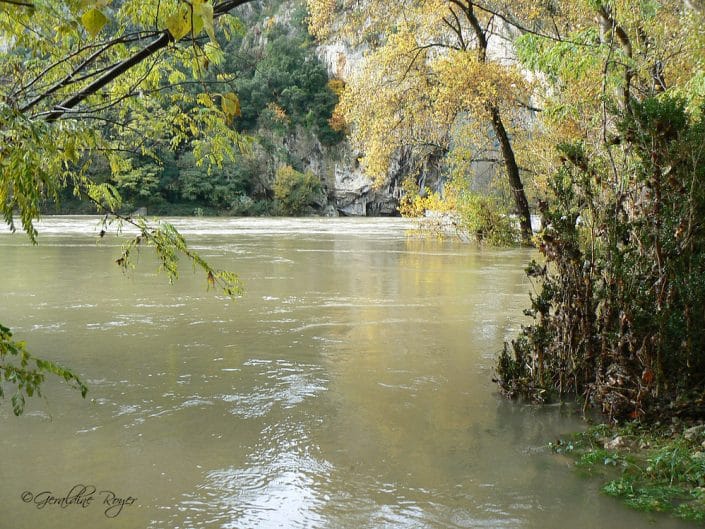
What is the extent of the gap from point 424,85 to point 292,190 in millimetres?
44848

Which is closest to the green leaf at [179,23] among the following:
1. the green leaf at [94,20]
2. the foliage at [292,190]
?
the green leaf at [94,20]

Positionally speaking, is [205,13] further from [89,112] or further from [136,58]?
[89,112]

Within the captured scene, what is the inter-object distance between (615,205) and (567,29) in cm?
1338

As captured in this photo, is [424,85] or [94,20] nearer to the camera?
[94,20]

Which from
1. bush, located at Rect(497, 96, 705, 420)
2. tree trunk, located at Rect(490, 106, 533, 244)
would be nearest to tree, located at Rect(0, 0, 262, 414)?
bush, located at Rect(497, 96, 705, 420)

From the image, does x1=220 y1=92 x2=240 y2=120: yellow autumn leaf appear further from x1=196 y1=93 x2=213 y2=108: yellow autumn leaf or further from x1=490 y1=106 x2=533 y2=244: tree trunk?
x1=490 y1=106 x2=533 y2=244: tree trunk

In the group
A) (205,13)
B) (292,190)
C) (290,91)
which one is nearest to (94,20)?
(205,13)

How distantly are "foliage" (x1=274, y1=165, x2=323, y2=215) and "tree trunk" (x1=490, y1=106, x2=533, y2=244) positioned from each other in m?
43.3

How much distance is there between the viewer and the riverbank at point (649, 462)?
3.10 meters

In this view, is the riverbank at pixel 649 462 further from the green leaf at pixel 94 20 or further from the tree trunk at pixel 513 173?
the tree trunk at pixel 513 173

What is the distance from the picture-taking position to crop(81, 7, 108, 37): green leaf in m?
1.69

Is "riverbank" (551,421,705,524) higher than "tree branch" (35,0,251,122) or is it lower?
lower

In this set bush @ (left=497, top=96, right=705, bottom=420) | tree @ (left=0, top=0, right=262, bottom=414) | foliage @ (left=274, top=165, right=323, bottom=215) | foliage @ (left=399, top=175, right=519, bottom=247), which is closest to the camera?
tree @ (left=0, top=0, right=262, bottom=414)

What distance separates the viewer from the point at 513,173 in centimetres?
1803
